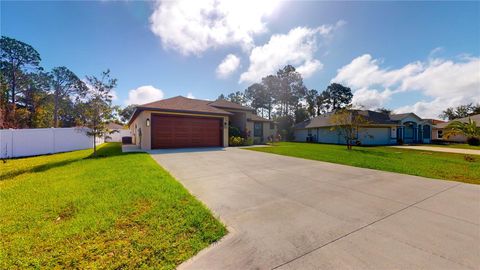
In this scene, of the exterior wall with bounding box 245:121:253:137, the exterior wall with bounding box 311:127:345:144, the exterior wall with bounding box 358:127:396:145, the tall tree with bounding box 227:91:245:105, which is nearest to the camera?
the exterior wall with bounding box 245:121:253:137

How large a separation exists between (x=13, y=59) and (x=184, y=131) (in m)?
31.5

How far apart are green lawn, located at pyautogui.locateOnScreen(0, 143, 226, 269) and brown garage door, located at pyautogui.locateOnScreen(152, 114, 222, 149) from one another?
29.2ft

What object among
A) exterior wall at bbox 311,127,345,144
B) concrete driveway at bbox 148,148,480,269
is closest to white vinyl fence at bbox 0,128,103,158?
concrete driveway at bbox 148,148,480,269

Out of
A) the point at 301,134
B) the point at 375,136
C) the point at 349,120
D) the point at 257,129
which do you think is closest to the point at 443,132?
the point at 375,136

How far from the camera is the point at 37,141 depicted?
13375 millimetres

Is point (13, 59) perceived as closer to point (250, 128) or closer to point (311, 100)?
point (250, 128)

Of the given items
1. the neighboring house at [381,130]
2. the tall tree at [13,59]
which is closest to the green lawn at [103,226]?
the neighboring house at [381,130]

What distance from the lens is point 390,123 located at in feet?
78.9

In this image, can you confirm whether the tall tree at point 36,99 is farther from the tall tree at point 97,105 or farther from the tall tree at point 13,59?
the tall tree at point 97,105

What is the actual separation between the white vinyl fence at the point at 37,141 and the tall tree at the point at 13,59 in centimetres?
1957

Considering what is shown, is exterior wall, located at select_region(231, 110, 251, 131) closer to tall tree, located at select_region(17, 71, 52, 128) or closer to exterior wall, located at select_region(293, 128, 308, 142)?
exterior wall, located at select_region(293, 128, 308, 142)

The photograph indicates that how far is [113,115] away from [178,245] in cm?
1141

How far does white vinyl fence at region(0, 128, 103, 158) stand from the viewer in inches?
478

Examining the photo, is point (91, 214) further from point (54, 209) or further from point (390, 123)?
point (390, 123)
